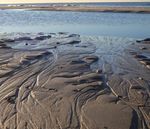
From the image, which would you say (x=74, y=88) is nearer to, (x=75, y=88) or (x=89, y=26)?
(x=75, y=88)

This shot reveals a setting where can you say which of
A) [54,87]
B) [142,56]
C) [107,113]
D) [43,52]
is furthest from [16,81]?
[142,56]

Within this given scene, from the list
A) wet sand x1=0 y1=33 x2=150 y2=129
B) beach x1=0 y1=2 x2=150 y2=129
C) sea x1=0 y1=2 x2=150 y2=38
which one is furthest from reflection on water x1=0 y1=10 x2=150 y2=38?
wet sand x1=0 y1=33 x2=150 y2=129

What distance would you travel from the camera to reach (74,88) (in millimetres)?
11719

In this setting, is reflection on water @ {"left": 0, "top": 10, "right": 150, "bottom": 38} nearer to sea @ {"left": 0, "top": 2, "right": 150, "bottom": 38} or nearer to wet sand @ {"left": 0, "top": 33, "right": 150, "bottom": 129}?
sea @ {"left": 0, "top": 2, "right": 150, "bottom": 38}

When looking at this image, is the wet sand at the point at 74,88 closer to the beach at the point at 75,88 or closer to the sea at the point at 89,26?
the beach at the point at 75,88

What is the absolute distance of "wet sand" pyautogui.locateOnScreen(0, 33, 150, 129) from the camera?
9094 millimetres

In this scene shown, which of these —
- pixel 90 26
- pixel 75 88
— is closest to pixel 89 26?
pixel 90 26

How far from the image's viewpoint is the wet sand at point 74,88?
9094 millimetres

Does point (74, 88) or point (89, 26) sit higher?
point (74, 88)

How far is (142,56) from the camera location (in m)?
17.2

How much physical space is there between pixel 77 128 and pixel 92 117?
Result: 808 millimetres

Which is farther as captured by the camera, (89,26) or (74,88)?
(89,26)

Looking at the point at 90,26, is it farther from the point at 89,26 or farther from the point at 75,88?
the point at 75,88

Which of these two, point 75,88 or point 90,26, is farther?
point 90,26
